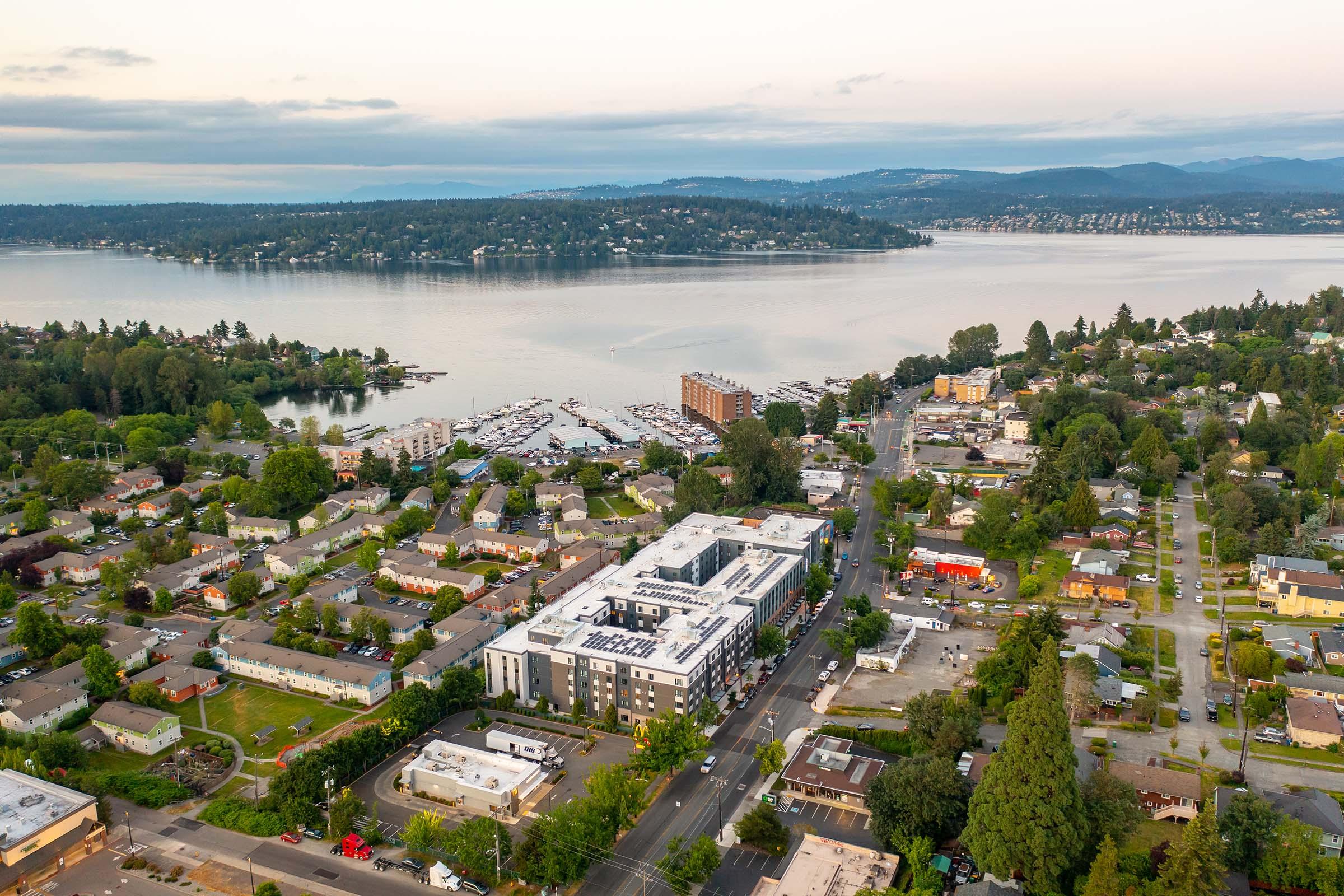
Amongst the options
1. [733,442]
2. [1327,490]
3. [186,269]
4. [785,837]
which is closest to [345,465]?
[733,442]

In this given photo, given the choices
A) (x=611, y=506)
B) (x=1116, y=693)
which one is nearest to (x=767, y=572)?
(x=1116, y=693)

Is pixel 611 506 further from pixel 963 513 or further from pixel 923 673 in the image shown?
pixel 923 673

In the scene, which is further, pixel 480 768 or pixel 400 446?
pixel 400 446

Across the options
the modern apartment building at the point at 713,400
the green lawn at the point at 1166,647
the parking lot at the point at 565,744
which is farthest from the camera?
the modern apartment building at the point at 713,400

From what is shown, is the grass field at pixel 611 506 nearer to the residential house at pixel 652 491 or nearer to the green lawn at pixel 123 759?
the residential house at pixel 652 491

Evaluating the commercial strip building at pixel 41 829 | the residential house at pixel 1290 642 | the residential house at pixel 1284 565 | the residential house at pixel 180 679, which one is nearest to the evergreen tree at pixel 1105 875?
the residential house at pixel 1290 642

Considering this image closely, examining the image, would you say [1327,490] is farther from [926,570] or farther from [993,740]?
[993,740]

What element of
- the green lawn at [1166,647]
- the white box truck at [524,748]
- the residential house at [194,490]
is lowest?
the white box truck at [524,748]

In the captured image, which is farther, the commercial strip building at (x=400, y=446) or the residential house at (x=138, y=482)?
the commercial strip building at (x=400, y=446)
